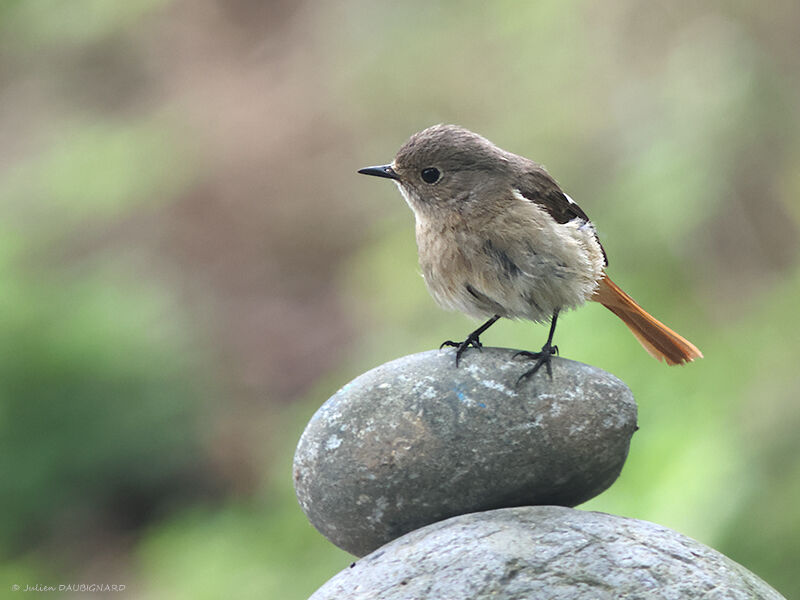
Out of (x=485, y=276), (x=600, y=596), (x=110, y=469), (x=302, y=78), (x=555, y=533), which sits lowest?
(x=600, y=596)

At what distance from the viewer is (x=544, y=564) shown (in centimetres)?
343

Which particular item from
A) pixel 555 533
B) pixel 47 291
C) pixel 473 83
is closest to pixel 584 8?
pixel 473 83

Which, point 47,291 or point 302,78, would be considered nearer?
point 47,291

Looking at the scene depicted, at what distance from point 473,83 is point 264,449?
14.0ft

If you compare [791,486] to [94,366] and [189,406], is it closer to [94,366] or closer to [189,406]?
[189,406]

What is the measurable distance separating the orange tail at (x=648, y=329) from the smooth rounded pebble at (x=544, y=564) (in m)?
1.17

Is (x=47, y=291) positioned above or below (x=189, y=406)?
above

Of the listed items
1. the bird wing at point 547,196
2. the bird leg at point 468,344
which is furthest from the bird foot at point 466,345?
the bird wing at point 547,196

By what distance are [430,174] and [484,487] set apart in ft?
4.46

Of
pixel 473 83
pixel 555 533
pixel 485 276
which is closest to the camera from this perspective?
pixel 555 533

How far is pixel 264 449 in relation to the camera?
8.46 metres

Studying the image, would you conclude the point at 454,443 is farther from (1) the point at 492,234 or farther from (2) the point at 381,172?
(2) the point at 381,172

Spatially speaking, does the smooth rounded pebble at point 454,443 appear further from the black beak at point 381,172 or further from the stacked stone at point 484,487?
the black beak at point 381,172

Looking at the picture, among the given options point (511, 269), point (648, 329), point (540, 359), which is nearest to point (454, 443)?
point (540, 359)
